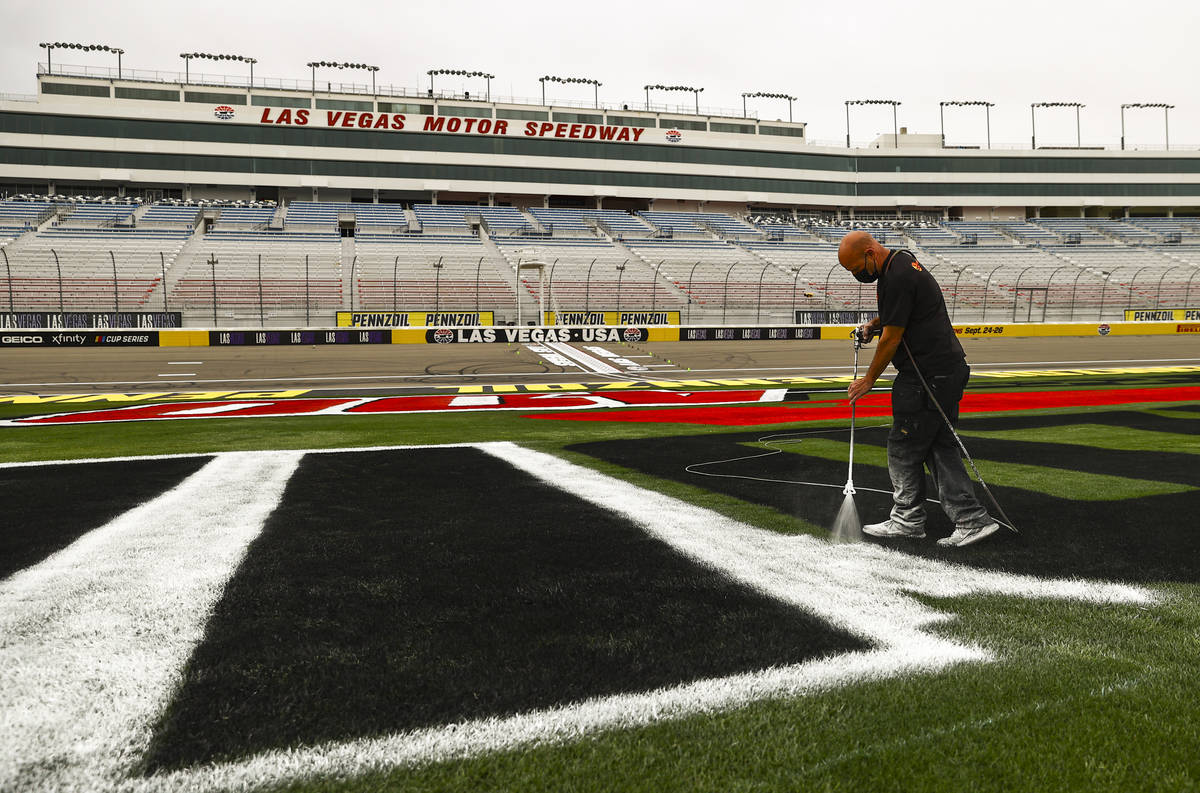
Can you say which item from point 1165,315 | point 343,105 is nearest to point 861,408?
point 1165,315

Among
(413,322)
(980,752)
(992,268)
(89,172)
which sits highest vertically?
(89,172)

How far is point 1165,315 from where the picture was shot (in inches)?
1806

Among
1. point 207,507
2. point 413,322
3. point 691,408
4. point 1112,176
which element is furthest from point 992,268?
point 207,507

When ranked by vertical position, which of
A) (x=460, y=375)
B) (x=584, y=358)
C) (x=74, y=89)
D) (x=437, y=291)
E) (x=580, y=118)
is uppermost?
(x=580, y=118)

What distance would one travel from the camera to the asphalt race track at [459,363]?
2103 centimetres

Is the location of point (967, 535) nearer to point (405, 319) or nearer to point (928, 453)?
point (928, 453)

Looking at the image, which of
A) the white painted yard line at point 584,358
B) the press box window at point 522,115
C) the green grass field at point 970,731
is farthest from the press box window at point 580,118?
the green grass field at point 970,731

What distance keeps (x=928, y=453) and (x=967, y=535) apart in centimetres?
54

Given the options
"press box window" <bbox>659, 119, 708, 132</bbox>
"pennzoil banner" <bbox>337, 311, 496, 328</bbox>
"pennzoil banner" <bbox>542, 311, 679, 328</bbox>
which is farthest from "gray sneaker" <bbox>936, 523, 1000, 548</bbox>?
"press box window" <bbox>659, 119, 708, 132</bbox>

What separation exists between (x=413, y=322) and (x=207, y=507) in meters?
33.6

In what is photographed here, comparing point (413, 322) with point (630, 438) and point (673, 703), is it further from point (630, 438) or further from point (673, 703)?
point (673, 703)

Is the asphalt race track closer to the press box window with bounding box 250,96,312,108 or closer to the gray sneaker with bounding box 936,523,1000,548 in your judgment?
the gray sneaker with bounding box 936,523,1000,548

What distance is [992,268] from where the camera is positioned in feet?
182

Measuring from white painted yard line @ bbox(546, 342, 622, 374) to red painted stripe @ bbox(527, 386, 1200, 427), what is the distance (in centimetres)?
1022
